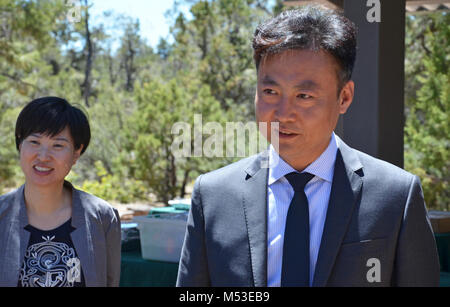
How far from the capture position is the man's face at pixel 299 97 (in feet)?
4.23

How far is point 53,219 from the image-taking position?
6.98 feet

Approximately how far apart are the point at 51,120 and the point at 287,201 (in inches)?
45.9

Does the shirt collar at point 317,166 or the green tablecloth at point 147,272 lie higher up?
the shirt collar at point 317,166

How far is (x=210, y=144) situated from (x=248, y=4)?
704cm

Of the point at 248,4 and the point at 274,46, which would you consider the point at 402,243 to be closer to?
the point at 274,46

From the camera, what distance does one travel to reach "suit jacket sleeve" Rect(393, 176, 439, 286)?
1.27 m

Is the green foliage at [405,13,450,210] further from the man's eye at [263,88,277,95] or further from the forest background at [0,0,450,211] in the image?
the man's eye at [263,88,277,95]

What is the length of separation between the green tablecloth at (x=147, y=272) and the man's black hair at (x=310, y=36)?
1.73m

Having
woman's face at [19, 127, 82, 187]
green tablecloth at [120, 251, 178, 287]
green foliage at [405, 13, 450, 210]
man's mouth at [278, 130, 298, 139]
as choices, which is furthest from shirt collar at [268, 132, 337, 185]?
green foliage at [405, 13, 450, 210]

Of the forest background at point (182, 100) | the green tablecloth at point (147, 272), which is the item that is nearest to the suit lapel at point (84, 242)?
the green tablecloth at point (147, 272)

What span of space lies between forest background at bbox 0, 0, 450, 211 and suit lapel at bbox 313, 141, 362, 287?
4.94 meters

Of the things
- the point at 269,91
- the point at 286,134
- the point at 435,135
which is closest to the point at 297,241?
the point at 286,134

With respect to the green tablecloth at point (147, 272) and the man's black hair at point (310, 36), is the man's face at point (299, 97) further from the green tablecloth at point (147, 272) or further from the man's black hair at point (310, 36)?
the green tablecloth at point (147, 272)
